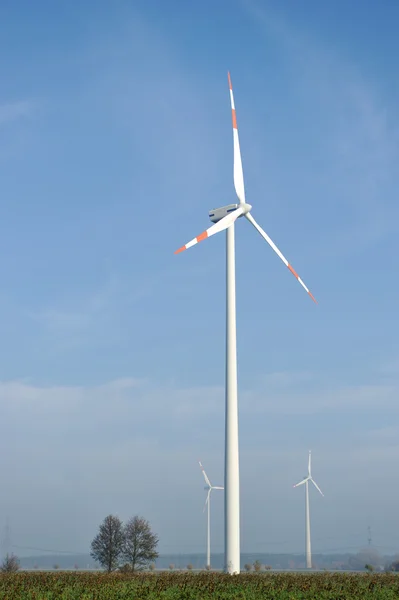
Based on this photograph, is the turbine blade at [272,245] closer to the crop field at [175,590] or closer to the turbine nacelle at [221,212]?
the turbine nacelle at [221,212]

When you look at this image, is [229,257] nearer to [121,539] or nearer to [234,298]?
[234,298]

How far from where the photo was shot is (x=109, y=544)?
64.6m

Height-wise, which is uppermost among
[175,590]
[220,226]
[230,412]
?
[220,226]

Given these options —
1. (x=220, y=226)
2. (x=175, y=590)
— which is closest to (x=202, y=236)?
(x=220, y=226)

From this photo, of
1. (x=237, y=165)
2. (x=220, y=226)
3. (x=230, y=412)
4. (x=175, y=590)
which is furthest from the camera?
(x=237, y=165)

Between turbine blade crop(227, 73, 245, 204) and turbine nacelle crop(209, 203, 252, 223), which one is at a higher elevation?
turbine blade crop(227, 73, 245, 204)

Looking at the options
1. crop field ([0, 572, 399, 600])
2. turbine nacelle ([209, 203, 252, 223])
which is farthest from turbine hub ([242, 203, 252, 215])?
crop field ([0, 572, 399, 600])

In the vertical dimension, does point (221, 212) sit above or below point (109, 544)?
above

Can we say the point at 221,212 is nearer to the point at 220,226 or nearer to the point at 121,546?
the point at 220,226

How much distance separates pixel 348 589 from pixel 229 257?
24.6m

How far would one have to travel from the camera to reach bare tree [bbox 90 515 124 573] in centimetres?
6456

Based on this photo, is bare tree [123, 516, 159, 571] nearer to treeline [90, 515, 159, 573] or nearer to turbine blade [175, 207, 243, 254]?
treeline [90, 515, 159, 573]

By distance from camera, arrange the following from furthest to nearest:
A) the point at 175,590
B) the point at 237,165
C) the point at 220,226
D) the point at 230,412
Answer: the point at 237,165, the point at 220,226, the point at 230,412, the point at 175,590

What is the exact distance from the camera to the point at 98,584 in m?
30.1
